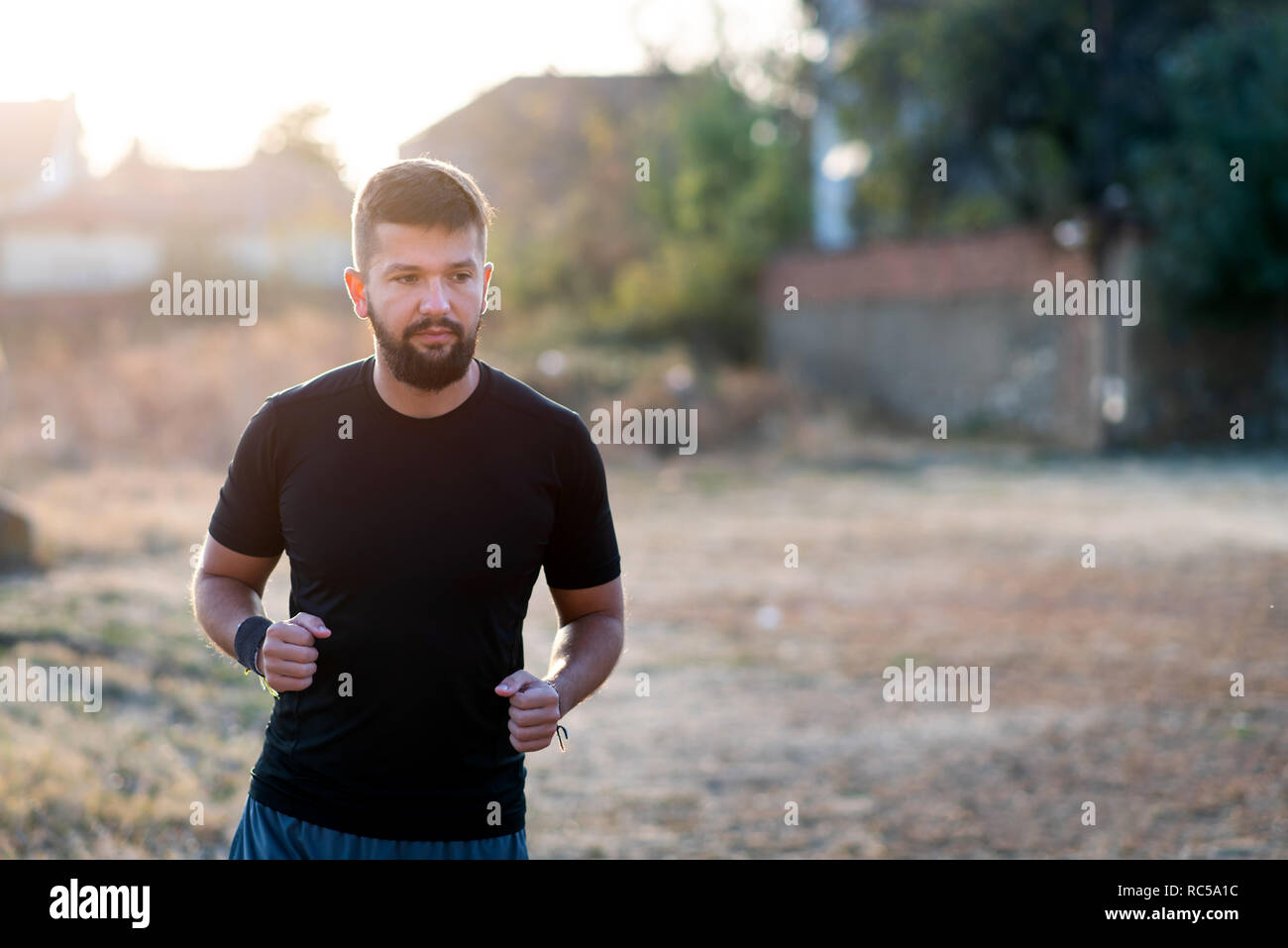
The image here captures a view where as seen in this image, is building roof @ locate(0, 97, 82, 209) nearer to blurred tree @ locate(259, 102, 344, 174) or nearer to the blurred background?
the blurred background

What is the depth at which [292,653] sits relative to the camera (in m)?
2.72

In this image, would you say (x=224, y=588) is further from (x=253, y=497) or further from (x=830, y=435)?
(x=830, y=435)

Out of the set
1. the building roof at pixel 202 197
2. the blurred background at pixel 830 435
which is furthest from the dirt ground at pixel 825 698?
the building roof at pixel 202 197

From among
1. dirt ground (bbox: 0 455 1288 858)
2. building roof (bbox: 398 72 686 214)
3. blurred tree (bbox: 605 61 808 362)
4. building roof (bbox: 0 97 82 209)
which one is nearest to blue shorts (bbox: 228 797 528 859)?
dirt ground (bbox: 0 455 1288 858)

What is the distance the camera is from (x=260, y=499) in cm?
296

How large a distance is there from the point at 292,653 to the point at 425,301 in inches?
27.7

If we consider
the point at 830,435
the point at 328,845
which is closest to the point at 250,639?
the point at 328,845

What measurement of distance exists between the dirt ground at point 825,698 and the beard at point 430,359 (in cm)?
305

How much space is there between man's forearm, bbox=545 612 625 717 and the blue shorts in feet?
1.01

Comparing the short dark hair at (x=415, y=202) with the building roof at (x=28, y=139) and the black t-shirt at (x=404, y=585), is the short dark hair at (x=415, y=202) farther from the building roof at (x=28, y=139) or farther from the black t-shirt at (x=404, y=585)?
the building roof at (x=28, y=139)

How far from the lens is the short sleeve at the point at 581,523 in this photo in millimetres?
2971

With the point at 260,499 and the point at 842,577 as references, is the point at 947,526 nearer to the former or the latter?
the point at 842,577

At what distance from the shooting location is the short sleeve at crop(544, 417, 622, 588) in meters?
2.97
